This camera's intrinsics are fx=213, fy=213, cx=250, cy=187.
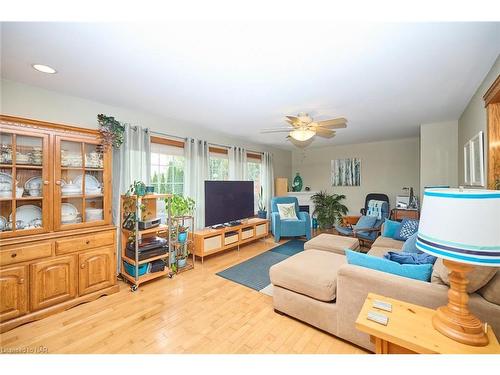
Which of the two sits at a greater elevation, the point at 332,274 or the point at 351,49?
the point at 351,49

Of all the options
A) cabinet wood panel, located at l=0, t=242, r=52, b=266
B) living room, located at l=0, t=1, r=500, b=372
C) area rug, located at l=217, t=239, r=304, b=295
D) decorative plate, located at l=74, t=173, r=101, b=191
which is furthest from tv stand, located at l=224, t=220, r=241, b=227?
cabinet wood panel, located at l=0, t=242, r=52, b=266

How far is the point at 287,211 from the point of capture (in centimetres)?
497

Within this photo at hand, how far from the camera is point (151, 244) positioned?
282 centimetres

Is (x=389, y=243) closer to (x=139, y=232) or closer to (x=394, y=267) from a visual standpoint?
(x=394, y=267)

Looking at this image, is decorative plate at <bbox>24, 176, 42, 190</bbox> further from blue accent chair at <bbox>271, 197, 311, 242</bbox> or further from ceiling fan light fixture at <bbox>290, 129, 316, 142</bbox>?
blue accent chair at <bbox>271, 197, 311, 242</bbox>

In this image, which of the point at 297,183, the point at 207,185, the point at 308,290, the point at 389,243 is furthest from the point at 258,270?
the point at 297,183

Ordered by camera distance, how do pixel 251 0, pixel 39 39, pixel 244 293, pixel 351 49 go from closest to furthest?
pixel 251 0
pixel 39 39
pixel 351 49
pixel 244 293

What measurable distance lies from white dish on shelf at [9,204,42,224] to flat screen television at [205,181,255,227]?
2125mm

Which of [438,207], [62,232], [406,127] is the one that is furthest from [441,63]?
[62,232]

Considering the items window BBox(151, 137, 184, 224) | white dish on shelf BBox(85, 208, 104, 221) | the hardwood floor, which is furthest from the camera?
window BBox(151, 137, 184, 224)

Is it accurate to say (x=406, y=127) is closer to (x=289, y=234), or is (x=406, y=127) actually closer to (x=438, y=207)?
(x=289, y=234)

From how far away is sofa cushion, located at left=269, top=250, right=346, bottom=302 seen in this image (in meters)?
1.81

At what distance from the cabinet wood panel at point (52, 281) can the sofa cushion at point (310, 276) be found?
81.7 inches

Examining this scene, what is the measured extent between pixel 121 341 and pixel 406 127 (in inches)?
204
